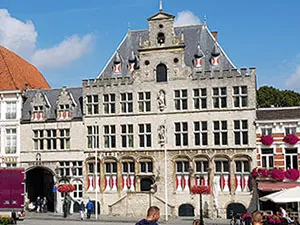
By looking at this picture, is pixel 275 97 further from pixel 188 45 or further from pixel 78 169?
pixel 78 169

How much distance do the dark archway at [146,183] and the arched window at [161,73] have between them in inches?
326

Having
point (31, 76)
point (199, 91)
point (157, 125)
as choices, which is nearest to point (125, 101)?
point (157, 125)

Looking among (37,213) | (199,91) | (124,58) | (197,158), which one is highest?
(124,58)

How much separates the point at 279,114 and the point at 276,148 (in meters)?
2.62

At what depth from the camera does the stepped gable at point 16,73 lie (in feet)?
164

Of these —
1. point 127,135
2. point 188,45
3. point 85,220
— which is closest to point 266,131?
point 188,45

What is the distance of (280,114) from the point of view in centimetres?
4003

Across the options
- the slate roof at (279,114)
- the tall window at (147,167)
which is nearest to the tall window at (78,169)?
the tall window at (147,167)

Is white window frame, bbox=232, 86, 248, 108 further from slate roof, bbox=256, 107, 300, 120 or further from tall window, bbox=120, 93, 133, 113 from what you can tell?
tall window, bbox=120, 93, 133, 113

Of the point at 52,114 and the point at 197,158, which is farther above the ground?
the point at 52,114

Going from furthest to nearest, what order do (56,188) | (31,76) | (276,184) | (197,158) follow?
(31,76), (56,188), (197,158), (276,184)

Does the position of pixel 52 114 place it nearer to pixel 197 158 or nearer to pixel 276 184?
pixel 197 158

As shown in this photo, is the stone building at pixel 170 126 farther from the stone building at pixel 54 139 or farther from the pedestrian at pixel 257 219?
the pedestrian at pixel 257 219

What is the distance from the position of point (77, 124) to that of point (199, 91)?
11037 mm
